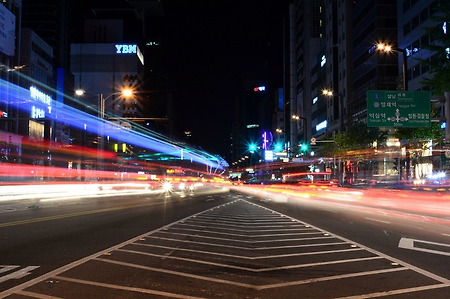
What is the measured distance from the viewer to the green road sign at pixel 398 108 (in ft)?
96.4

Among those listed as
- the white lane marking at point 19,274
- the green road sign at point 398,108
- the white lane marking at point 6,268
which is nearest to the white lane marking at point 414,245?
the white lane marking at point 19,274


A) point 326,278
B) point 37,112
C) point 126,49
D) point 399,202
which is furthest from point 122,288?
point 126,49

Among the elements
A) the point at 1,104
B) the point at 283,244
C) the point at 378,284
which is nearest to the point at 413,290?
the point at 378,284

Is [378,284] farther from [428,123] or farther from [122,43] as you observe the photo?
[122,43]

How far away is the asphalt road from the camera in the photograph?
719 centimetres

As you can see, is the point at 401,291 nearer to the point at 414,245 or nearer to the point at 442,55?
the point at 414,245

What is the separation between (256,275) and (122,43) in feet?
523

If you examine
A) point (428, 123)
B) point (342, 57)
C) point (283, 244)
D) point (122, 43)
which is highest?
point (122, 43)

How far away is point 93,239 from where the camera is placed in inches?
492

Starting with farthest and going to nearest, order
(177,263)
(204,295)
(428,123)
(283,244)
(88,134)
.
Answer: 1. (88,134)
2. (428,123)
3. (283,244)
4. (177,263)
5. (204,295)

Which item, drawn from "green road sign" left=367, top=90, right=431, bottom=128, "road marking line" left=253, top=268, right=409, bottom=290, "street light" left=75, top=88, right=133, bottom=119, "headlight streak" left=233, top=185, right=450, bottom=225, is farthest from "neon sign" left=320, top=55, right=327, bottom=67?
"road marking line" left=253, top=268, right=409, bottom=290

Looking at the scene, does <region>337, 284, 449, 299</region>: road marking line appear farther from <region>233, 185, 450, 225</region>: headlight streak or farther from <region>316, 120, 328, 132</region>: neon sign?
<region>316, 120, 328, 132</region>: neon sign

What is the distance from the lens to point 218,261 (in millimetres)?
9594

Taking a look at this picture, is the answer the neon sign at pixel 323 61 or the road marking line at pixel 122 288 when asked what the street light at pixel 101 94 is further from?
the neon sign at pixel 323 61
